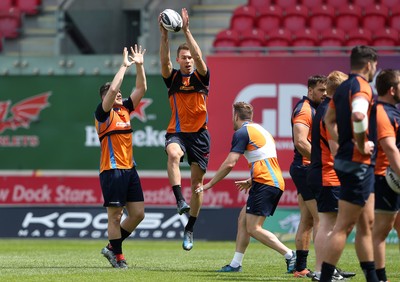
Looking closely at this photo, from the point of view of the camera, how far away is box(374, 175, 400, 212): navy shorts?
9672 mm

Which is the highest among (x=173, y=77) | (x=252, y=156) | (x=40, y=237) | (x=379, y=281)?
(x=173, y=77)

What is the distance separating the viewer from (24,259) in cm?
1447

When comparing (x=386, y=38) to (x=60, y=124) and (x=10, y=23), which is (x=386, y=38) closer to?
(x=60, y=124)

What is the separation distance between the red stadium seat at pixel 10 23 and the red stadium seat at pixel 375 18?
8196 millimetres

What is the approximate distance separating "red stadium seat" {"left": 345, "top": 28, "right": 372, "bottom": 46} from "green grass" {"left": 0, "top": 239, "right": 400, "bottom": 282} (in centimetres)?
583

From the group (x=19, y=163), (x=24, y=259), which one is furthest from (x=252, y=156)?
(x=19, y=163)

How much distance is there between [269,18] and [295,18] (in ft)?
2.05

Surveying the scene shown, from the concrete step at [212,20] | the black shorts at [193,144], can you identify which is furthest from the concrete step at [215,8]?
the black shorts at [193,144]

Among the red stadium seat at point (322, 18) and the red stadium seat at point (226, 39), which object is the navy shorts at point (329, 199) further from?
the red stadium seat at point (322, 18)

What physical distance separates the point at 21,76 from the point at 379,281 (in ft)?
47.2

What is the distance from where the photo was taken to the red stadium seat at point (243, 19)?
78.9 feet

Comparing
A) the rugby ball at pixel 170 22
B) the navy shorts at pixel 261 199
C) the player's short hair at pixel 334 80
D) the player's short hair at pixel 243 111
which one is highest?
the rugby ball at pixel 170 22

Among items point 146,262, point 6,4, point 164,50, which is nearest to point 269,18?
point 6,4

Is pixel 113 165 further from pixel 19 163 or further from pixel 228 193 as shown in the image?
pixel 19 163
